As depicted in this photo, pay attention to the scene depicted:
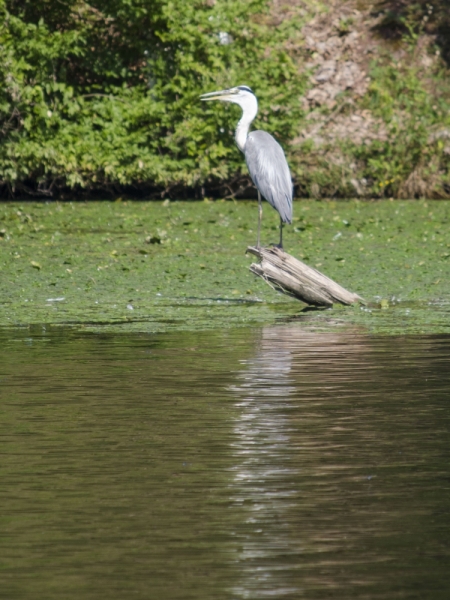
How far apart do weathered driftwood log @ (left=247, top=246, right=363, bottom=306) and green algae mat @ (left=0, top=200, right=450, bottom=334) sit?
15cm

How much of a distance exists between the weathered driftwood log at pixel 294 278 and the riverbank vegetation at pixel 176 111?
39.1 ft

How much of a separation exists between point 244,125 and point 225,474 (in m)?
9.19

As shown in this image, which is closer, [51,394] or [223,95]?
[51,394]

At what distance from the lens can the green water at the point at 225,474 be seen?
13.9 ft

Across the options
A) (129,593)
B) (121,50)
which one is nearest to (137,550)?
(129,593)

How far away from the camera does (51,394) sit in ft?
24.3

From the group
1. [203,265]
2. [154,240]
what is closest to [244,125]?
[203,265]

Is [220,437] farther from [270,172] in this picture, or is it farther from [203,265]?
[203,265]

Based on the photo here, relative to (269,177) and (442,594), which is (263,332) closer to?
(269,177)

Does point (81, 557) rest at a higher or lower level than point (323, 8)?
lower

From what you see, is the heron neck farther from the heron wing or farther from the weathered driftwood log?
the weathered driftwood log

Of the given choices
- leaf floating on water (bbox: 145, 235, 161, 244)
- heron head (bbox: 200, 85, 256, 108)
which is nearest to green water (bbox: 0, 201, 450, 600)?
heron head (bbox: 200, 85, 256, 108)

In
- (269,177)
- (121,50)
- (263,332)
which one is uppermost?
Result: (121,50)

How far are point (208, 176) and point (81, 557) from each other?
→ 19.9 m
